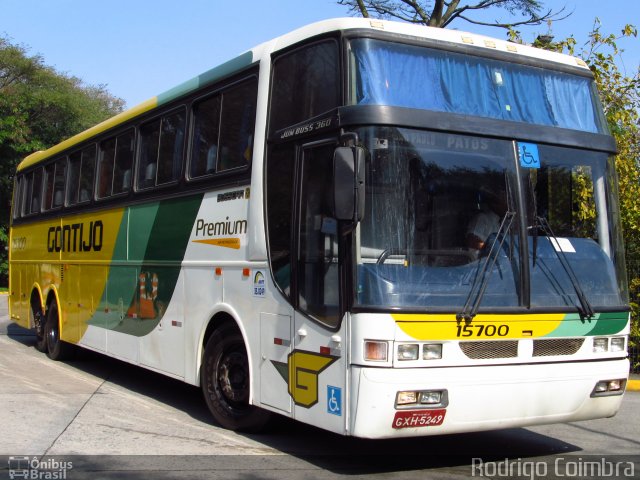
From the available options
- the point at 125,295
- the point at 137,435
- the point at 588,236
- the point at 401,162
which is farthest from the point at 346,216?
the point at 125,295

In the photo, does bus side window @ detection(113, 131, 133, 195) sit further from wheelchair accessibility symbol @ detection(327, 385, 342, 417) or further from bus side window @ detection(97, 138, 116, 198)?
wheelchair accessibility symbol @ detection(327, 385, 342, 417)

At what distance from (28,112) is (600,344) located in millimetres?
32586

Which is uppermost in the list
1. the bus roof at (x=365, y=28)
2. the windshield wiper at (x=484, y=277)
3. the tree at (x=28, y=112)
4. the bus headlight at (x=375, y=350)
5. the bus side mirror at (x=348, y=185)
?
the tree at (x=28, y=112)

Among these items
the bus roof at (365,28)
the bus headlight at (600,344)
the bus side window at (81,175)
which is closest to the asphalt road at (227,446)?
the bus headlight at (600,344)

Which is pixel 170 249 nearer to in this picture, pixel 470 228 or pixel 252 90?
pixel 252 90

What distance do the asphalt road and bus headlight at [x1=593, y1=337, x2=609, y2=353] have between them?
3.29 ft

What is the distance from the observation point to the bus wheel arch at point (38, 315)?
45.2 feet

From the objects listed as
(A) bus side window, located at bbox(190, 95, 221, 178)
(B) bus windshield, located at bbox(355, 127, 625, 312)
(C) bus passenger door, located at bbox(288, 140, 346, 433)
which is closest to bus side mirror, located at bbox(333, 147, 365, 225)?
(B) bus windshield, located at bbox(355, 127, 625, 312)

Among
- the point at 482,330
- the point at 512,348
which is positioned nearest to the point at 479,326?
the point at 482,330

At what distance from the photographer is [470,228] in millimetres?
6008

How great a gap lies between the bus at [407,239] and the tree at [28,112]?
28409 mm

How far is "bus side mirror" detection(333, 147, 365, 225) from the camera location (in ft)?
18.2

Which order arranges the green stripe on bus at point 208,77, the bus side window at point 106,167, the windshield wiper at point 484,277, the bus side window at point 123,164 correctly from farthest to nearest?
the bus side window at point 106,167, the bus side window at point 123,164, the green stripe on bus at point 208,77, the windshield wiper at point 484,277

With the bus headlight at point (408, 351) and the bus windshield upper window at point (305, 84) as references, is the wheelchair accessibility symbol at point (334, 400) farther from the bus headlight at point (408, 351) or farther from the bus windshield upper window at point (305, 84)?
the bus windshield upper window at point (305, 84)
